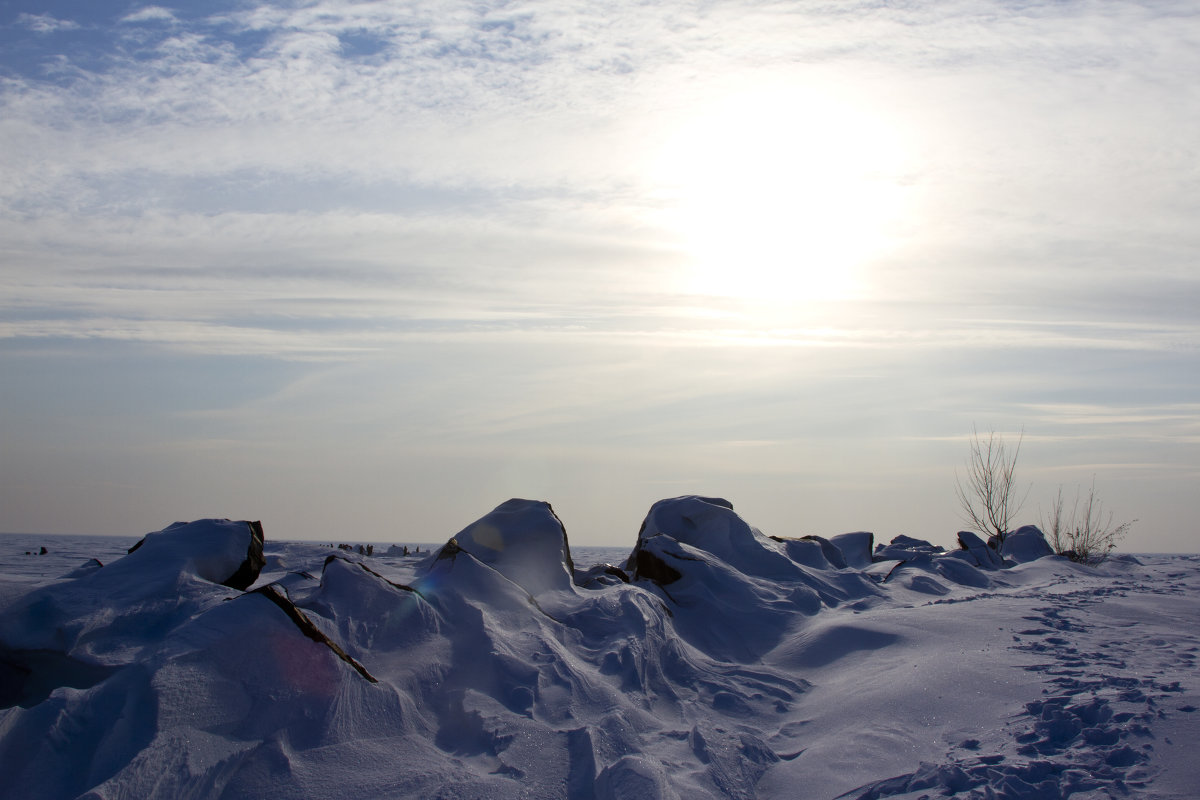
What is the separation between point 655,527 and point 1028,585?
6.20m

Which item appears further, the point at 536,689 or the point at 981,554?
the point at 981,554

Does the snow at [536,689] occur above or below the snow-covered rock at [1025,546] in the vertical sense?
above

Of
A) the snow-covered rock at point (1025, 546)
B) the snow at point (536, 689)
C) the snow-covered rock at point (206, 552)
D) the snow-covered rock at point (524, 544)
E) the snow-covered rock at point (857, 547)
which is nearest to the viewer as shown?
the snow at point (536, 689)

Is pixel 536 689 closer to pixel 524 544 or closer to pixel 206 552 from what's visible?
pixel 524 544

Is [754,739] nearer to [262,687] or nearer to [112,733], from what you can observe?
[262,687]

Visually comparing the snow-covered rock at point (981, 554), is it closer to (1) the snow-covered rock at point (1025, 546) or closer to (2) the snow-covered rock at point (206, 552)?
(1) the snow-covered rock at point (1025, 546)

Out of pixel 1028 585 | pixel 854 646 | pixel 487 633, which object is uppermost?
pixel 487 633

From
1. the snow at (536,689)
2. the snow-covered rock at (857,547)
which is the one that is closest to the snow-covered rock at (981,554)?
the snow-covered rock at (857,547)

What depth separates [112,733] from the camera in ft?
12.8

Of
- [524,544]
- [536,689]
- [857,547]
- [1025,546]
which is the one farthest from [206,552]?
[1025,546]

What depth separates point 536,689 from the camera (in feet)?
16.9

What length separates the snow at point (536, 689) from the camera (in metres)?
3.95

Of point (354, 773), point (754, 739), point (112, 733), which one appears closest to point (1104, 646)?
point (754, 739)

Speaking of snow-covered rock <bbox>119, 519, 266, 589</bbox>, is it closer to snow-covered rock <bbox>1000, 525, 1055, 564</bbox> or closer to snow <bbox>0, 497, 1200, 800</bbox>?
snow <bbox>0, 497, 1200, 800</bbox>
